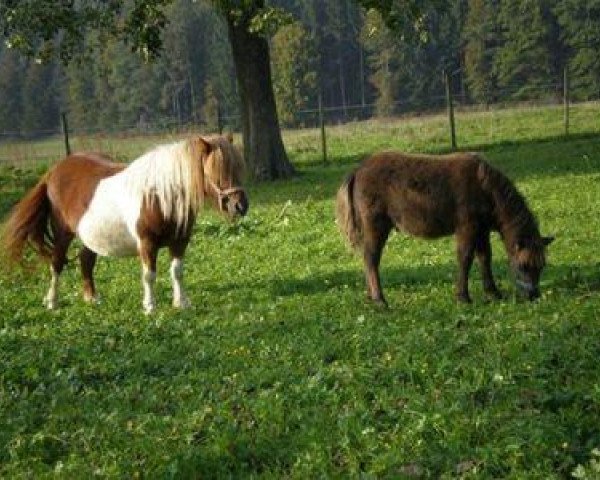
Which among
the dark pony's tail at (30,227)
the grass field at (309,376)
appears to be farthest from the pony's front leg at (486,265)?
the dark pony's tail at (30,227)

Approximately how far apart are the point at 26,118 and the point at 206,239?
87910mm

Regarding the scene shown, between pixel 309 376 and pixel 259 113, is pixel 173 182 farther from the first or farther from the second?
pixel 259 113

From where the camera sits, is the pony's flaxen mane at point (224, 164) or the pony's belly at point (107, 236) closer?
the pony's flaxen mane at point (224, 164)

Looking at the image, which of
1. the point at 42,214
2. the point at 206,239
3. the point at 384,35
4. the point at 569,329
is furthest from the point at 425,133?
the point at 384,35

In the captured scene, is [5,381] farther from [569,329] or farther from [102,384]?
[569,329]

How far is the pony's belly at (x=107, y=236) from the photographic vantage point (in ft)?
33.1

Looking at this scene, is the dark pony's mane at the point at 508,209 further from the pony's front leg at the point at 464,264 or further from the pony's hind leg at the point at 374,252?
the pony's hind leg at the point at 374,252

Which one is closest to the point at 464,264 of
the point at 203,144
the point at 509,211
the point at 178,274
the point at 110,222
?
Answer: the point at 509,211

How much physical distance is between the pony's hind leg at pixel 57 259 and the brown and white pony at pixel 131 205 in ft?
0.04

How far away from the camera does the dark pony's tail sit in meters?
11.0

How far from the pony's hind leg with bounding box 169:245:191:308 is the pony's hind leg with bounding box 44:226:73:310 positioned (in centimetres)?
170

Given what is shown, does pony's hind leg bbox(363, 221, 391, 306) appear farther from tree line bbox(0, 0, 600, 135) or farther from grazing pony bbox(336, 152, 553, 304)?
tree line bbox(0, 0, 600, 135)

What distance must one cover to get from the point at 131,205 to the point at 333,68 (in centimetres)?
8694

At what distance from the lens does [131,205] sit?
980 cm
